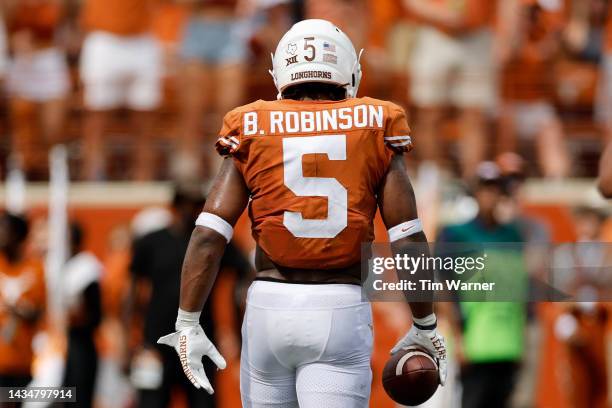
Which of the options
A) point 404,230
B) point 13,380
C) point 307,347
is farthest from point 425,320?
point 13,380

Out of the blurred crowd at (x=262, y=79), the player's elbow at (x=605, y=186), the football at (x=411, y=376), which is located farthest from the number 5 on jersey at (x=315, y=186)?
the blurred crowd at (x=262, y=79)

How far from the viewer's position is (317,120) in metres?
5.12

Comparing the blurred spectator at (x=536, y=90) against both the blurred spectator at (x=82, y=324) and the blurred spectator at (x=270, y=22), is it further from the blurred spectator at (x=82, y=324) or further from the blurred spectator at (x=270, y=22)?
the blurred spectator at (x=82, y=324)

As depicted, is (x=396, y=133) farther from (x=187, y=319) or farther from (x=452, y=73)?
(x=452, y=73)

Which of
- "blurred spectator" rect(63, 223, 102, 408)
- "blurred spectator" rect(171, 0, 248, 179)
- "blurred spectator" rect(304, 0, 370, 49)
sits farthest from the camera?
"blurred spectator" rect(171, 0, 248, 179)

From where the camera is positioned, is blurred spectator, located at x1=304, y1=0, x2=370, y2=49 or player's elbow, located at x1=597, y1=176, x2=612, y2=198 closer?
player's elbow, located at x1=597, y1=176, x2=612, y2=198

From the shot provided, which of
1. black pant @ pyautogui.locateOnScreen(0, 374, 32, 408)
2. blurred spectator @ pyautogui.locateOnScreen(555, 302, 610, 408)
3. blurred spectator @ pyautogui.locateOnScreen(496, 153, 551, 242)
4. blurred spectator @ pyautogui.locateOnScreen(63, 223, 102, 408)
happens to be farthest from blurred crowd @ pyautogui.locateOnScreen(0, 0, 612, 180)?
black pant @ pyautogui.locateOnScreen(0, 374, 32, 408)

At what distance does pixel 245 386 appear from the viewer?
5.20 m

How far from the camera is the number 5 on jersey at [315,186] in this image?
5.09 m

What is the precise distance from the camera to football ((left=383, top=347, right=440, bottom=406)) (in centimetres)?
523

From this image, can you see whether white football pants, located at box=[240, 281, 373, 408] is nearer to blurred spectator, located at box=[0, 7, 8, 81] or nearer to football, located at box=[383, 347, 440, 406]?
football, located at box=[383, 347, 440, 406]

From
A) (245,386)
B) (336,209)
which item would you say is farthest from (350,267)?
(245,386)

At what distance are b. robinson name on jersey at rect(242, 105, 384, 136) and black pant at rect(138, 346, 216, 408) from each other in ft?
11.8

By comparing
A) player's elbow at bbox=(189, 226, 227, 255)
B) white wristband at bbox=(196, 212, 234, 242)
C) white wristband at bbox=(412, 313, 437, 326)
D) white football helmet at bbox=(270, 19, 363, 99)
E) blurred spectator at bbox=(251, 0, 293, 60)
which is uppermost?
blurred spectator at bbox=(251, 0, 293, 60)
